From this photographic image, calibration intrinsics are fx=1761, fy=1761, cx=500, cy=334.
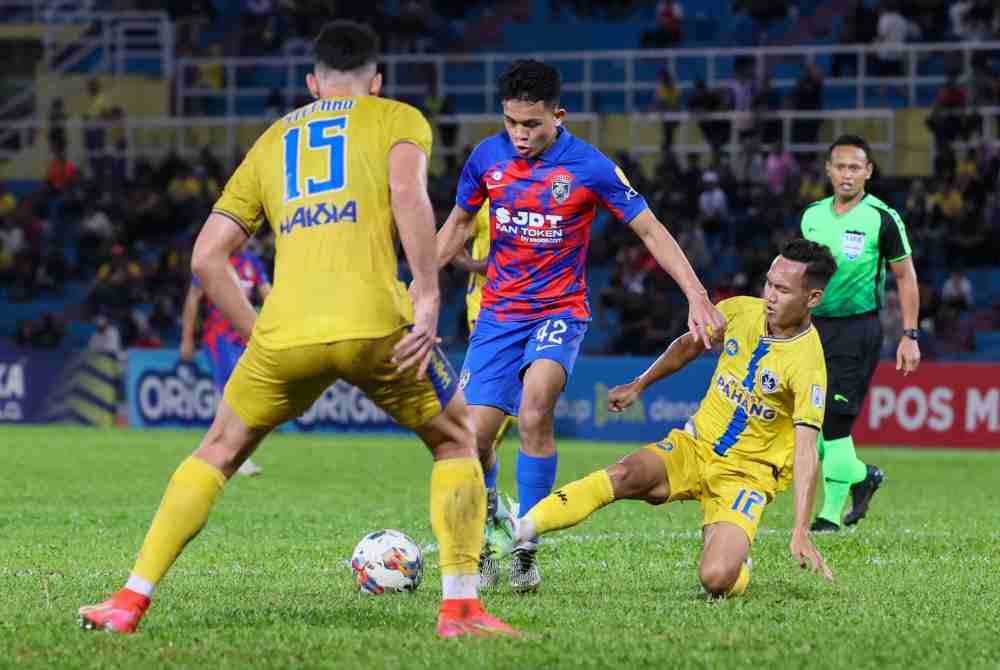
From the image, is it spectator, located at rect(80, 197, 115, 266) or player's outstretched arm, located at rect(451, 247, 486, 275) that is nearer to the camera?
player's outstretched arm, located at rect(451, 247, 486, 275)

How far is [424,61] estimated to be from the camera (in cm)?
3023

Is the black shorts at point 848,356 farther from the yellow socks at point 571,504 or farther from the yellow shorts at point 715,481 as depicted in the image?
the yellow socks at point 571,504

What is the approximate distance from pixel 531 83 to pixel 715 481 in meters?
2.00

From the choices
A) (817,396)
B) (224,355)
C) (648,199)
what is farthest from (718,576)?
(648,199)

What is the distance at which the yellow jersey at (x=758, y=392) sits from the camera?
7.98 m

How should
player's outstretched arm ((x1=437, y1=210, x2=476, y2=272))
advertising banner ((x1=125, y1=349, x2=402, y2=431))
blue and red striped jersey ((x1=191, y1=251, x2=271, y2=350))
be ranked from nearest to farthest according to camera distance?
player's outstretched arm ((x1=437, y1=210, x2=476, y2=272)) < blue and red striped jersey ((x1=191, y1=251, x2=271, y2=350)) < advertising banner ((x1=125, y1=349, x2=402, y2=431))

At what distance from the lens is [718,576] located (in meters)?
7.49

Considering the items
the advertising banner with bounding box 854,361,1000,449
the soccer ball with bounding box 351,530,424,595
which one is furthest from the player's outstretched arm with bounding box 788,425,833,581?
the advertising banner with bounding box 854,361,1000,449

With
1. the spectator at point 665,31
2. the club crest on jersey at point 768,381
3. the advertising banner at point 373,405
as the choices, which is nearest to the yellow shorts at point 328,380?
the club crest on jersey at point 768,381

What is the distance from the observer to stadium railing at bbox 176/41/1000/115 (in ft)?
88.5

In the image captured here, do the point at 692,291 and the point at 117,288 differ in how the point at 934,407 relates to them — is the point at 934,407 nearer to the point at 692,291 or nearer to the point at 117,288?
the point at 117,288

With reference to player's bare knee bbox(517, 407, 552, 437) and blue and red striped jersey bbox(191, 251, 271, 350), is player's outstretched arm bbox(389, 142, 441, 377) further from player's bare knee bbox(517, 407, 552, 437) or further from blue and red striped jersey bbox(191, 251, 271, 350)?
blue and red striped jersey bbox(191, 251, 271, 350)

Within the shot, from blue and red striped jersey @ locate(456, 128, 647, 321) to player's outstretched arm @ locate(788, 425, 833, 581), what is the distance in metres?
1.38

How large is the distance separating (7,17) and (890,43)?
17535 mm
